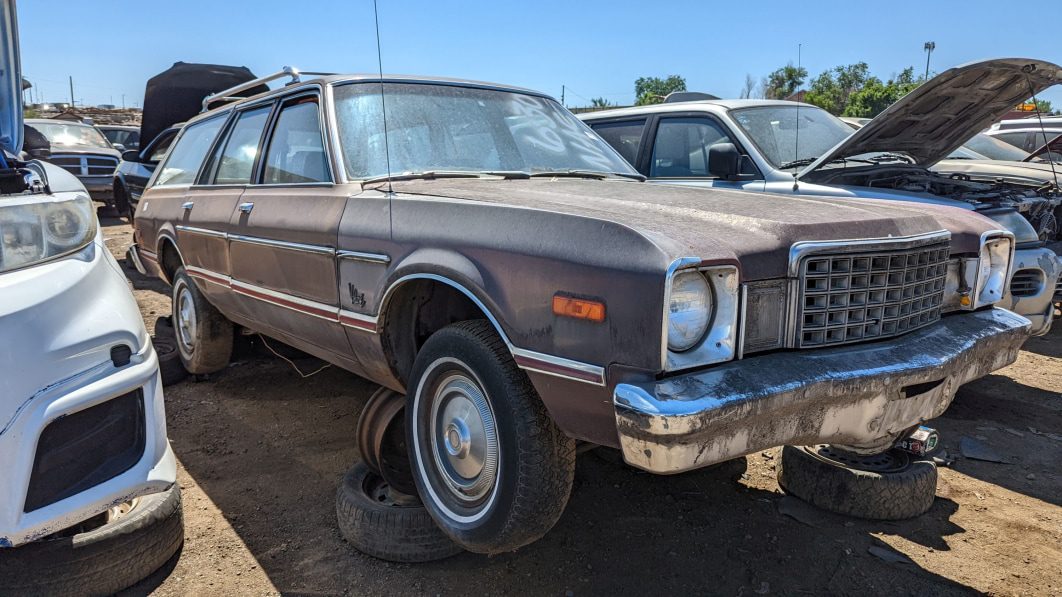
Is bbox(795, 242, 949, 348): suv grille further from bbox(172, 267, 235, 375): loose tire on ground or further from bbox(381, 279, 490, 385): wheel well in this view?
bbox(172, 267, 235, 375): loose tire on ground

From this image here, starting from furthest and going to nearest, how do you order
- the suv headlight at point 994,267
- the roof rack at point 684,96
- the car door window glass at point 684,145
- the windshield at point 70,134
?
the windshield at point 70,134, the roof rack at point 684,96, the car door window glass at point 684,145, the suv headlight at point 994,267

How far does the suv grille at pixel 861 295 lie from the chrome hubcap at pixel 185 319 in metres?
3.90

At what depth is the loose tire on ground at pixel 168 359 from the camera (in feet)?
15.9

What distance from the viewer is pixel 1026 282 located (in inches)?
184

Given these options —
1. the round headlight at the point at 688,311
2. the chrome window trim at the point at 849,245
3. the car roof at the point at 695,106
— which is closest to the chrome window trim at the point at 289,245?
the round headlight at the point at 688,311

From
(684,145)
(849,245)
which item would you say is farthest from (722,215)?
(684,145)

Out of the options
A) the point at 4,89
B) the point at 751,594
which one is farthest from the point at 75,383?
the point at 751,594

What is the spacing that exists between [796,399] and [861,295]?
52cm

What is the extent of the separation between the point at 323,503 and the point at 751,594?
70.2 inches

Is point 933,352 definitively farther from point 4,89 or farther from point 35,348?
point 4,89

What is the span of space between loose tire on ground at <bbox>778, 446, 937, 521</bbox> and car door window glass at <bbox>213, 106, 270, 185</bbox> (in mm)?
3154

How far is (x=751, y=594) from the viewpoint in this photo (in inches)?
96.9

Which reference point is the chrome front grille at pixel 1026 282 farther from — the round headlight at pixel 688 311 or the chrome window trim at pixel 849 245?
the round headlight at pixel 688 311

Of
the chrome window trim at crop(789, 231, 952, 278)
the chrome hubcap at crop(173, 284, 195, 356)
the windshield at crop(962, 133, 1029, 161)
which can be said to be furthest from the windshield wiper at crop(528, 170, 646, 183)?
the windshield at crop(962, 133, 1029, 161)
